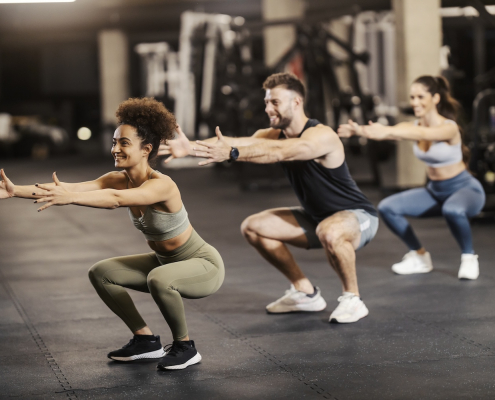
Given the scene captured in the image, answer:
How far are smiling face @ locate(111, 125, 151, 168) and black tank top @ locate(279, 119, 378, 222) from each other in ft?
3.64

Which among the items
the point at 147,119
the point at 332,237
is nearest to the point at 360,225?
the point at 332,237

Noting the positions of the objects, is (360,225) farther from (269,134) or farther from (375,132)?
(269,134)

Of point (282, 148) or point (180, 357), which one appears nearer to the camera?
point (180, 357)

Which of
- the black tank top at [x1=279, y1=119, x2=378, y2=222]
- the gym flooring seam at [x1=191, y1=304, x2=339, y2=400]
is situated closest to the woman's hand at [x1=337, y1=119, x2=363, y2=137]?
the black tank top at [x1=279, y1=119, x2=378, y2=222]

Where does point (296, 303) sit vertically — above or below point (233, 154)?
below

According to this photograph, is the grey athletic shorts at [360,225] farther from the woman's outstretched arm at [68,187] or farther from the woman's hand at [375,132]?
the woman's outstretched arm at [68,187]

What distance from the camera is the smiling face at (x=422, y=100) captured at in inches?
Result: 176

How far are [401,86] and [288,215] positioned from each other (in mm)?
5312

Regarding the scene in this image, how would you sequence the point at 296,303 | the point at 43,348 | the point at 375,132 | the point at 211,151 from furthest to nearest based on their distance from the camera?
the point at 375,132
the point at 296,303
the point at 43,348
the point at 211,151

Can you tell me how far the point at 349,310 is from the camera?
356cm

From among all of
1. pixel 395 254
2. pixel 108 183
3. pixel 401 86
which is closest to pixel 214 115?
pixel 401 86

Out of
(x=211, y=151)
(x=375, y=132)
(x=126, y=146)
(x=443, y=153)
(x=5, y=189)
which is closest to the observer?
(x=5, y=189)

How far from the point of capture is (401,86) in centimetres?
873

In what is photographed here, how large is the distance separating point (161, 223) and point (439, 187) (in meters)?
2.34
